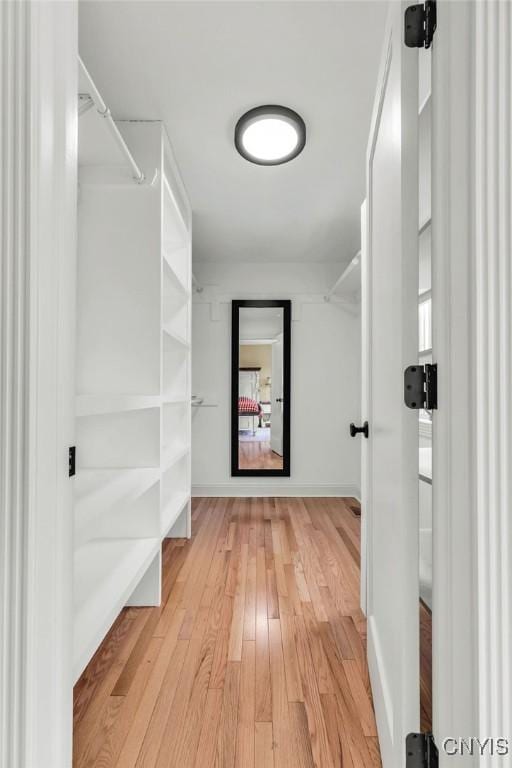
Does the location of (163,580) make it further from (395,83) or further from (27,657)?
(395,83)

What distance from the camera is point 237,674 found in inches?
62.8

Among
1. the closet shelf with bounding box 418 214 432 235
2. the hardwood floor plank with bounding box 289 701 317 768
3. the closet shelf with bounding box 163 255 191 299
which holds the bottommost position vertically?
the hardwood floor plank with bounding box 289 701 317 768

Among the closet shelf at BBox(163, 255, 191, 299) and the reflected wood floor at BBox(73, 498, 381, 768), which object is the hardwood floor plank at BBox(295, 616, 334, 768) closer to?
the reflected wood floor at BBox(73, 498, 381, 768)

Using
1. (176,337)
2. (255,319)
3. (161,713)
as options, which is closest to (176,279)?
(176,337)

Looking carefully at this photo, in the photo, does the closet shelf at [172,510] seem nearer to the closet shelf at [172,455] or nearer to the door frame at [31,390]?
the closet shelf at [172,455]

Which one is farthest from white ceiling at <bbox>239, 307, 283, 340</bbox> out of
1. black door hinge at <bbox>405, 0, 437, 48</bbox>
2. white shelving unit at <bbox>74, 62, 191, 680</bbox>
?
black door hinge at <bbox>405, 0, 437, 48</bbox>

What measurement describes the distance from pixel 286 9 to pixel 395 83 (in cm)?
80

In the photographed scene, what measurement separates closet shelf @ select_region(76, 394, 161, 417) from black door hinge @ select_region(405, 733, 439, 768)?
3.48ft

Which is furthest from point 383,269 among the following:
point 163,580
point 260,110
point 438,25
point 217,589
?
point 163,580

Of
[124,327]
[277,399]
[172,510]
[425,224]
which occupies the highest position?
[425,224]

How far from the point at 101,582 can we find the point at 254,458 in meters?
2.89

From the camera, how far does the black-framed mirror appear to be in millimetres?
4414

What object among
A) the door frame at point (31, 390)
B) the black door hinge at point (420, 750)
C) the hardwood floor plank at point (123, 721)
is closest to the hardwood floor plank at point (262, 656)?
the hardwood floor plank at point (123, 721)

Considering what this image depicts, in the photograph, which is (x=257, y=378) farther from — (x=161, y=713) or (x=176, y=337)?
(x=161, y=713)
